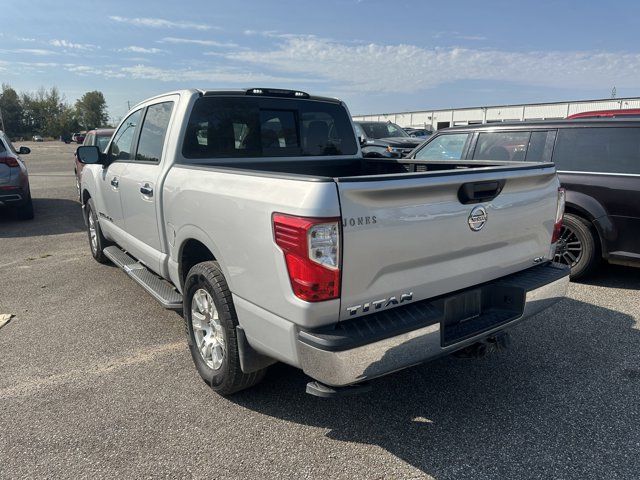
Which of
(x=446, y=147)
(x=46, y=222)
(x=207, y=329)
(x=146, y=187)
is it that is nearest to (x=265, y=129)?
(x=146, y=187)

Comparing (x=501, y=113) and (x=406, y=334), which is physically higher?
(x=501, y=113)

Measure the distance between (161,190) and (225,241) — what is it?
112 cm

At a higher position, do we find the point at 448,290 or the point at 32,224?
the point at 448,290

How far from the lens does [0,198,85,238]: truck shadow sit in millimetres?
8377

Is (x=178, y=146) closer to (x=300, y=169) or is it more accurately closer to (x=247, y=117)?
(x=247, y=117)

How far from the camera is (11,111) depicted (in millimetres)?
96000

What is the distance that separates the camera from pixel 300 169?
13.6 feet

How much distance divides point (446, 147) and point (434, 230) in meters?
4.22

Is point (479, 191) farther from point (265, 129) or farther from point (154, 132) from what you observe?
point (154, 132)

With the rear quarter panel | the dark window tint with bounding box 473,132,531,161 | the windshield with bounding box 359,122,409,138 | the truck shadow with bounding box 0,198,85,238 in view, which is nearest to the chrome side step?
the rear quarter panel

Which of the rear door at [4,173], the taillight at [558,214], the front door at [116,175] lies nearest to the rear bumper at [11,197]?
the rear door at [4,173]

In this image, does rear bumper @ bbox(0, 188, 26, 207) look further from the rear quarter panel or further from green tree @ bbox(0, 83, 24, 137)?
green tree @ bbox(0, 83, 24, 137)

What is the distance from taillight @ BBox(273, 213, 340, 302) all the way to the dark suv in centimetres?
403

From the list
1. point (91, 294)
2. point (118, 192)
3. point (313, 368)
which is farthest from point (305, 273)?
point (91, 294)
